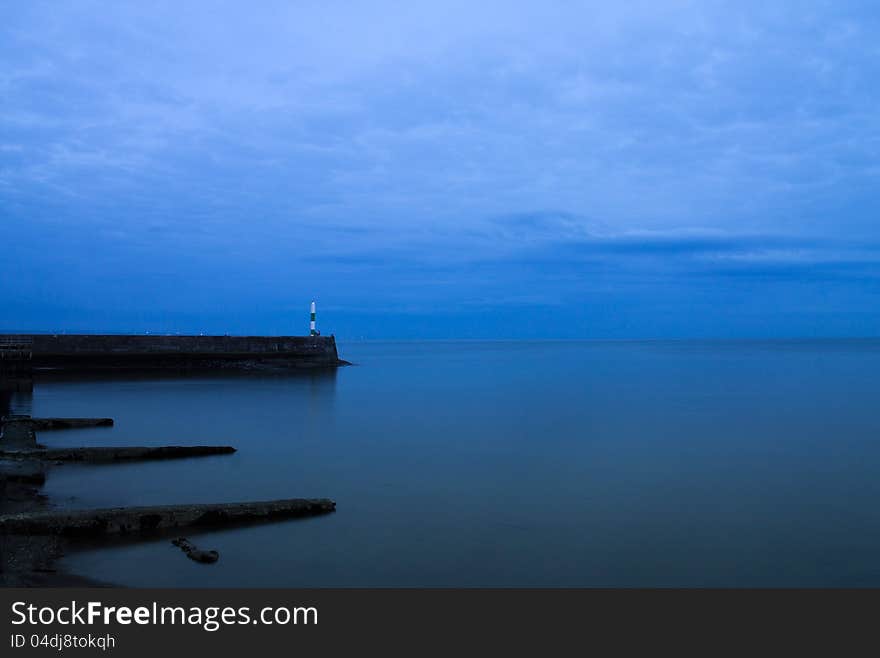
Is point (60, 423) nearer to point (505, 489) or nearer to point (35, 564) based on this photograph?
point (35, 564)

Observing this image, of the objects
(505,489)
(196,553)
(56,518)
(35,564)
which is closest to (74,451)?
(56,518)

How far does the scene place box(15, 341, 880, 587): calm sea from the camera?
6.22m

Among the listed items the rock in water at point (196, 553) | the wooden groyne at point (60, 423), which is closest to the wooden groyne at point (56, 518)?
the rock in water at point (196, 553)

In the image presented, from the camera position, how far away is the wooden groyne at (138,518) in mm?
6074

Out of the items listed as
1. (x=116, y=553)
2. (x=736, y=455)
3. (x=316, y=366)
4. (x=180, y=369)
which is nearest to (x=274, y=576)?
(x=116, y=553)

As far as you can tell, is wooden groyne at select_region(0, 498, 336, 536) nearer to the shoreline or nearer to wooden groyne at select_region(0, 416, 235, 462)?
the shoreline

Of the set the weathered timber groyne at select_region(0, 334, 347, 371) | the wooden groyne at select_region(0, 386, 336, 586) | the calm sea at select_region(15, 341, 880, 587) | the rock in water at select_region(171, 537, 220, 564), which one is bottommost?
the calm sea at select_region(15, 341, 880, 587)

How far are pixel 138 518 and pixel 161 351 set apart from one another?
2906 cm

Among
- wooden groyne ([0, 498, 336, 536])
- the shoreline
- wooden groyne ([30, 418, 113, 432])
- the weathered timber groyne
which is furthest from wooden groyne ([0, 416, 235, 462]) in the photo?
the weathered timber groyne

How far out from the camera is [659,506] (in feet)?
28.9

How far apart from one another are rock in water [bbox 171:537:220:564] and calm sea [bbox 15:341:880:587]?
0.07 metres

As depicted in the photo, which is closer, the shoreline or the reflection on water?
the shoreline

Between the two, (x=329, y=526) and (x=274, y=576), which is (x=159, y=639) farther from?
(x=329, y=526)

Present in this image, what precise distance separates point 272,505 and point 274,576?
144 centimetres
